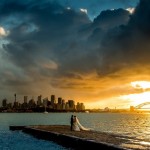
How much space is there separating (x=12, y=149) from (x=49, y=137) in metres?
10.8

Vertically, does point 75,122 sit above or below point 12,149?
above

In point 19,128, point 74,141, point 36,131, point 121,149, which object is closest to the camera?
point 121,149

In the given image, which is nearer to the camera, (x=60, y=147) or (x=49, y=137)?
(x=60, y=147)

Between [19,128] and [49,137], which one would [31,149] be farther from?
[19,128]

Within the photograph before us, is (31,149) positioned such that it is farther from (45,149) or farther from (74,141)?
(74,141)

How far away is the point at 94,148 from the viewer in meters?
34.9

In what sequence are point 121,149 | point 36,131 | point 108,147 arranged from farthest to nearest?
point 36,131, point 108,147, point 121,149

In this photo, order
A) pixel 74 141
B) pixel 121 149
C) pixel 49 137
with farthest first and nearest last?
pixel 49 137 → pixel 74 141 → pixel 121 149

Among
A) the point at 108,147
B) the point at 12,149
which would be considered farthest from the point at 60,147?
the point at 108,147


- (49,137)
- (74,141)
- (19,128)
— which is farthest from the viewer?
(19,128)

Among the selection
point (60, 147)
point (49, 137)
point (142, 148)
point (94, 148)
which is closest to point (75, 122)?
point (49, 137)

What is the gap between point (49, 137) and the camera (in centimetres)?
5119

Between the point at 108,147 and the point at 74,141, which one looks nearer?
the point at 108,147

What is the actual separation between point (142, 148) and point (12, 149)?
1652 cm
